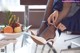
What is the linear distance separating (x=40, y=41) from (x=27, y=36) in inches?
6.6

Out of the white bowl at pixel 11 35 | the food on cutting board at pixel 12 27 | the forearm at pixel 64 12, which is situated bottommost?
the white bowl at pixel 11 35

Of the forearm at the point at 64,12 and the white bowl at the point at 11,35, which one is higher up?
the forearm at the point at 64,12

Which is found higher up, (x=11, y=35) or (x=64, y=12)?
(x=64, y=12)

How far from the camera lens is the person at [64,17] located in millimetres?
1588

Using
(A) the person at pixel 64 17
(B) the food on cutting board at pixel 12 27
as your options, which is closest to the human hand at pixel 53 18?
(A) the person at pixel 64 17

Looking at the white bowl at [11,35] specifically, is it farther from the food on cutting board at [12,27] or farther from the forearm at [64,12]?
the forearm at [64,12]

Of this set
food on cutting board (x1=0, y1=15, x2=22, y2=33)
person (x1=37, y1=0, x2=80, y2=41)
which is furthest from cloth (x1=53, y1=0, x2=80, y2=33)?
food on cutting board (x1=0, y1=15, x2=22, y2=33)

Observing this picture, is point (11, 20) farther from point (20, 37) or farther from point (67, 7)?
point (67, 7)

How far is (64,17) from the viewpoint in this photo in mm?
1637

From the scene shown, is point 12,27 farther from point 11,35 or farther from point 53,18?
point 53,18

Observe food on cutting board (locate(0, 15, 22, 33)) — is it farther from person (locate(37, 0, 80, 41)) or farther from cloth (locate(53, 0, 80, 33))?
cloth (locate(53, 0, 80, 33))

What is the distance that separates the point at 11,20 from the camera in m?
1.38

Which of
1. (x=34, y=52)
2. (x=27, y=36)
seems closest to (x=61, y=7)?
(x=27, y=36)

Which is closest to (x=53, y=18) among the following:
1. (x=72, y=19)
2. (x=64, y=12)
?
(x=64, y=12)
